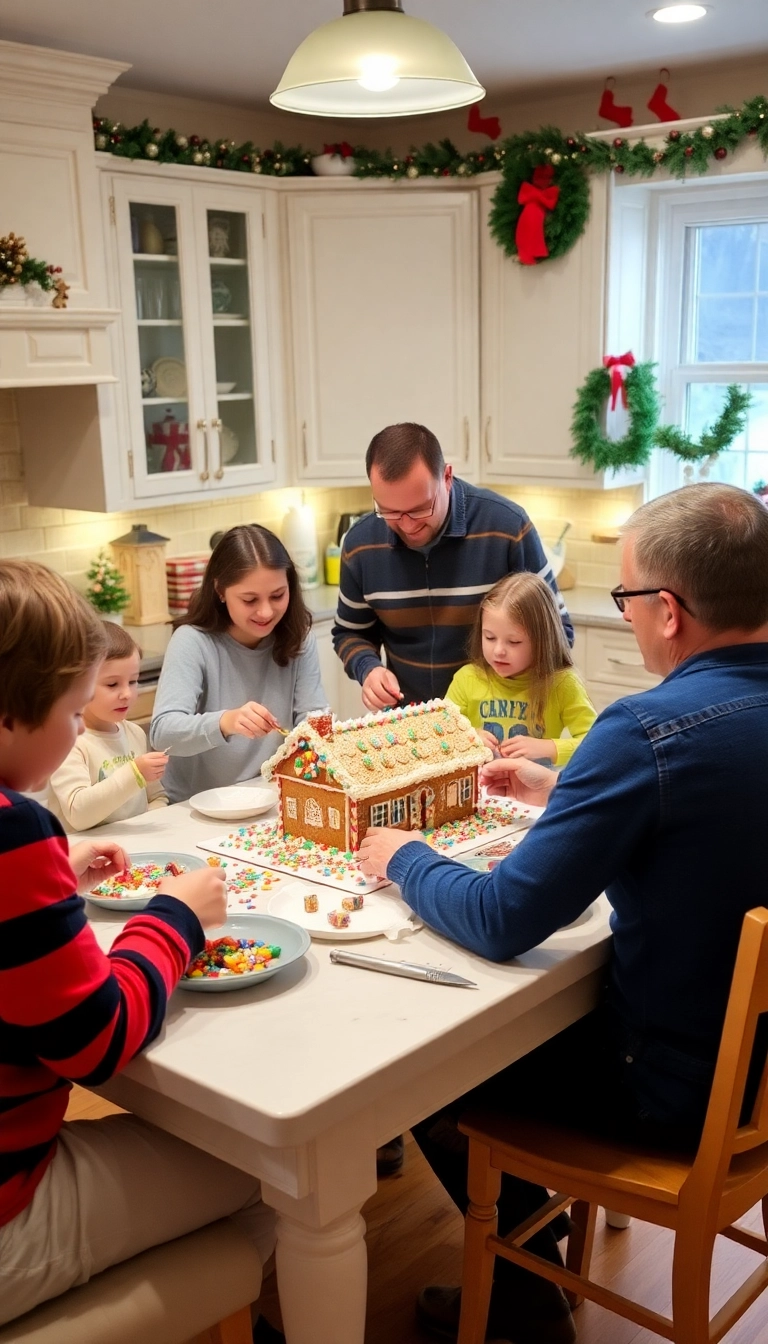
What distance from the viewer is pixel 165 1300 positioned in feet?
4.98

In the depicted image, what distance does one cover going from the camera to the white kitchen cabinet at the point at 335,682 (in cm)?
441

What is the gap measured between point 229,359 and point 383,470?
1.77 meters

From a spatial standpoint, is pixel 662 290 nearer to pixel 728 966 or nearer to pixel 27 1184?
pixel 728 966

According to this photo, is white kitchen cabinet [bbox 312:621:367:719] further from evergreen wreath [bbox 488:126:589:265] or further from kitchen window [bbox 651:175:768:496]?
evergreen wreath [bbox 488:126:589:265]

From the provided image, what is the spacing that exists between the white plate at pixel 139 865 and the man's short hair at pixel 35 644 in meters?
0.53

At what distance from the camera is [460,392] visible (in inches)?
179

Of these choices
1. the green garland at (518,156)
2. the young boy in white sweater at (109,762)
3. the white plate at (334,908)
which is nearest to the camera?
the white plate at (334,908)

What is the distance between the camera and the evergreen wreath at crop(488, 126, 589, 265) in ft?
13.4

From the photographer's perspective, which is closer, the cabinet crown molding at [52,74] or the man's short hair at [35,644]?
the man's short hair at [35,644]

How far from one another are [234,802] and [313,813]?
0.89 feet

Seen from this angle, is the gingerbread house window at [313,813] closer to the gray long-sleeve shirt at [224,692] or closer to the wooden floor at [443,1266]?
the gray long-sleeve shirt at [224,692]

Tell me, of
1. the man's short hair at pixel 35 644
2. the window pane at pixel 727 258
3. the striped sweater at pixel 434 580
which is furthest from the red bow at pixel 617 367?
the man's short hair at pixel 35 644

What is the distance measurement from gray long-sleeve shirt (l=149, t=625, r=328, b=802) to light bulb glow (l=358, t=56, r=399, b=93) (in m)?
1.22

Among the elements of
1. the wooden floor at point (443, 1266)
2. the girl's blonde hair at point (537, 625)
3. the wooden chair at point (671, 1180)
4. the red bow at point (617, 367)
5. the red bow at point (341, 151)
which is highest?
the red bow at point (341, 151)
